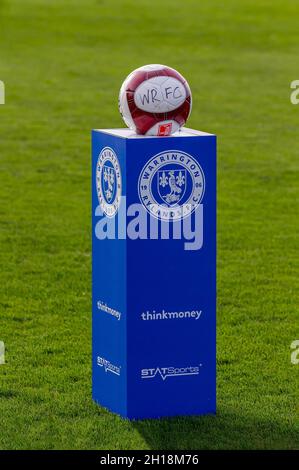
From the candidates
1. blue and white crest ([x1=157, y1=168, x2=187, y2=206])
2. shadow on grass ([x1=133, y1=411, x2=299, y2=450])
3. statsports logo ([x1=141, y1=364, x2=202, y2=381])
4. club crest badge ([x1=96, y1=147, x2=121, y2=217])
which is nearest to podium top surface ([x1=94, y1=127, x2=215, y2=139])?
club crest badge ([x1=96, y1=147, x2=121, y2=217])

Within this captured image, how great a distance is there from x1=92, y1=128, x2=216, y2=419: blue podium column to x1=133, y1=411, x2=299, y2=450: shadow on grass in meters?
0.14

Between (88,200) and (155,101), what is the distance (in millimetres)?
7446

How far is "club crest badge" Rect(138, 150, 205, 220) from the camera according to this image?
27.6 feet

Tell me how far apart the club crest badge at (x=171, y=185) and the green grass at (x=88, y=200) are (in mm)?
1519

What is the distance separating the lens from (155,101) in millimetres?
8594

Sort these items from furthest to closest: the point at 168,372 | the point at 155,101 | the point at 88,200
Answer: the point at 88,200, the point at 168,372, the point at 155,101

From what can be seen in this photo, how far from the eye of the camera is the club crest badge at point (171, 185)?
8.41 metres

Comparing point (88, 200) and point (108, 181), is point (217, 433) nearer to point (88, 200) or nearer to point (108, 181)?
point (108, 181)

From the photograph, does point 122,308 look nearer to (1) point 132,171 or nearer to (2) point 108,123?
(1) point 132,171

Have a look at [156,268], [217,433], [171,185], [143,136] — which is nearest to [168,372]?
[217,433]

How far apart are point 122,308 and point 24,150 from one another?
10402 mm

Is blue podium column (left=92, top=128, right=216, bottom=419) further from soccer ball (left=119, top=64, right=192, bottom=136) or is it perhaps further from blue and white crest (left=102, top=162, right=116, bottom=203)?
soccer ball (left=119, top=64, right=192, bottom=136)

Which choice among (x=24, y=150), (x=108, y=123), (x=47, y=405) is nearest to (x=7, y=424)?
(x=47, y=405)
